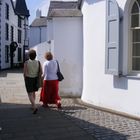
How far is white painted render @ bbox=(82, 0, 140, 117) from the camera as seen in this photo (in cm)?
1089

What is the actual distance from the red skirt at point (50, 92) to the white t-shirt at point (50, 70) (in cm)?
13

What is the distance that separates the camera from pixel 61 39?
15062mm

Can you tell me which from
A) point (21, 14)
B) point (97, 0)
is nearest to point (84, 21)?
point (97, 0)

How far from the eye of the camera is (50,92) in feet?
41.9

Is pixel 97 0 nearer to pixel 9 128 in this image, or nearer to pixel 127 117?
pixel 127 117

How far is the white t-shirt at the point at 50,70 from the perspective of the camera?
12.5 meters

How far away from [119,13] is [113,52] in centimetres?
105

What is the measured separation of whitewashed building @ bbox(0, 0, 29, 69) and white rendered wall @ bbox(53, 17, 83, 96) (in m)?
26.9

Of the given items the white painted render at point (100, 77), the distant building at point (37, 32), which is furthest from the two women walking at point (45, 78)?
the distant building at point (37, 32)

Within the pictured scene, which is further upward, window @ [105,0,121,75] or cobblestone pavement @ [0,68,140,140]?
window @ [105,0,121,75]

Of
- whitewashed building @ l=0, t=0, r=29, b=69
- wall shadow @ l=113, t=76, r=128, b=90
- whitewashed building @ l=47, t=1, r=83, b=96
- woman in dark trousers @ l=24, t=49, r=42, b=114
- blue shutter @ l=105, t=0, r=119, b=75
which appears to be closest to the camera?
wall shadow @ l=113, t=76, r=128, b=90

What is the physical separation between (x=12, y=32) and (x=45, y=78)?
3830cm

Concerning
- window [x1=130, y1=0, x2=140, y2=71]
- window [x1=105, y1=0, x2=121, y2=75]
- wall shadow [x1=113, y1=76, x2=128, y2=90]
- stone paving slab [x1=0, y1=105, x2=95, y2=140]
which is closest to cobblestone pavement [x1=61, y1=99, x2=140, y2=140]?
stone paving slab [x1=0, y1=105, x2=95, y2=140]

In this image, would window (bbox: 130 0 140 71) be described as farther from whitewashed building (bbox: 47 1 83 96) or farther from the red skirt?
whitewashed building (bbox: 47 1 83 96)
